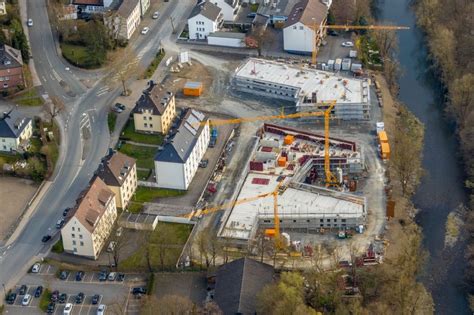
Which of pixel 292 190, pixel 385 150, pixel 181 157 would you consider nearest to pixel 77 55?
pixel 181 157

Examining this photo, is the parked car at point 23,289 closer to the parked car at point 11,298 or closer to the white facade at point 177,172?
the parked car at point 11,298

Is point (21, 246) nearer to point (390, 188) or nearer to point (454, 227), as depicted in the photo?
point (390, 188)

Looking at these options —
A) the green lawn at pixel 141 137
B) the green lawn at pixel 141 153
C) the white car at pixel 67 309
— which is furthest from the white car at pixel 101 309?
the green lawn at pixel 141 137

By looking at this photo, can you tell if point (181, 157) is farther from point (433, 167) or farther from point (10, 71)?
point (10, 71)

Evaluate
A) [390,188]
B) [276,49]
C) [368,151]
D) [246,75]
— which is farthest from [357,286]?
[276,49]

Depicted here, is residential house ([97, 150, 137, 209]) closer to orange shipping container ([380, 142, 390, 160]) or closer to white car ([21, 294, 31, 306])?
white car ([21, 294, 31, 306])

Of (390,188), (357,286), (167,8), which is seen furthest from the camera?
(167,8)
